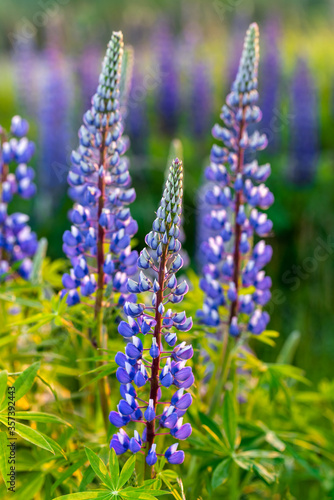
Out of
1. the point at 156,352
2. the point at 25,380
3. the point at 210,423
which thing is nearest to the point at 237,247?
the point at 210,423

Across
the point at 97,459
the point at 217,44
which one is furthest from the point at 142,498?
the point at 217,44

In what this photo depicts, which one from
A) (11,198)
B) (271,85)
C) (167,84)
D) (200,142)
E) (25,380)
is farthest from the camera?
(167,84)

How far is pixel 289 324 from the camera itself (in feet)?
15.4

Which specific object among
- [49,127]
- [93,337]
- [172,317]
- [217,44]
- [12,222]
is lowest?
[93,337]

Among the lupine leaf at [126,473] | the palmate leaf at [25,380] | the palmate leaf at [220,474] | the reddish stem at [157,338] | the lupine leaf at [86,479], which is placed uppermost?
the reddish stem at [157,338]

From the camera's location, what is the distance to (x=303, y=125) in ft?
21.3

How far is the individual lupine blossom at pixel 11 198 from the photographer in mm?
2572

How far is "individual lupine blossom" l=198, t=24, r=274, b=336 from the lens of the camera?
7.37 ft

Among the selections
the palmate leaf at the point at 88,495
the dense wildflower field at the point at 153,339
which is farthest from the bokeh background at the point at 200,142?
the palmate leaf at the point at 88,495

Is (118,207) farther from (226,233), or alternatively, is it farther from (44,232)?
(44,232)

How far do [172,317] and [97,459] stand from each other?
0.43m

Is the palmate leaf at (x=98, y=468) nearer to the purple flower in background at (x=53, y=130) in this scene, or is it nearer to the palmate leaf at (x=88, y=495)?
the palmate leaf at (x=88, y=495)

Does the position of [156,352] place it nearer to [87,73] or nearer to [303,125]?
[303,125]

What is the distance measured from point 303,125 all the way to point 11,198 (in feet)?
14.8
